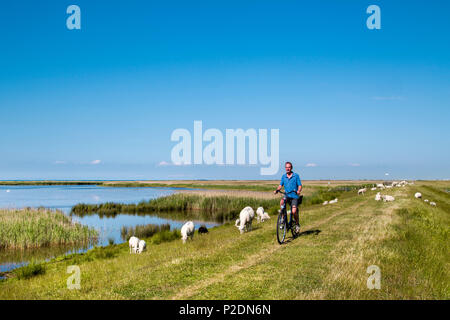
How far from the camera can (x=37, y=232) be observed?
23.1 m

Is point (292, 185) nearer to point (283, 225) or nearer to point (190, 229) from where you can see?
point (283, 225)

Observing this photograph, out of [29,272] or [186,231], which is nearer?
[29,272]

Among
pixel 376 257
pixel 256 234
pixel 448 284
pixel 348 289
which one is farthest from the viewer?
pixel 256 234

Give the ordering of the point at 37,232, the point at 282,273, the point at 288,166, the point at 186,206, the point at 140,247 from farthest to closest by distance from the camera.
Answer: the point at 186,206, the point at 37,232, the point at 140,247, the point at 288,166, the point at 282,273

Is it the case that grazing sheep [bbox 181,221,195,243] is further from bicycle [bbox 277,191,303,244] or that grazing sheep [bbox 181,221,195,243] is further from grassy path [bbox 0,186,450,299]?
bicycle [bbox 277,191,303,244]

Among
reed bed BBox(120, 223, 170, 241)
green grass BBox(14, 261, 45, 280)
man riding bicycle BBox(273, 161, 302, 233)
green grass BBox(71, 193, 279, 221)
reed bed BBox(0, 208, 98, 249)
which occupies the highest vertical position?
man riding bicycle BBox(273, 161, 302, 233)

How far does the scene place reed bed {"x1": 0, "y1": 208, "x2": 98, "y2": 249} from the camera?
71.8ft

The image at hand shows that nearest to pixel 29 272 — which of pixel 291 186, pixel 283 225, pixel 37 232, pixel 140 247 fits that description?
pixel 140 247

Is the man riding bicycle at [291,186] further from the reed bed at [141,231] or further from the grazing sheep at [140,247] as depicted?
the reed bed at [141,231]

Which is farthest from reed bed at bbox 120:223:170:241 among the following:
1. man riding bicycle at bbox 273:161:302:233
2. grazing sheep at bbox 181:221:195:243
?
man riding bicycle at bbox 273:161:302:233

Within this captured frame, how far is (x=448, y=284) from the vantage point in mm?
8836

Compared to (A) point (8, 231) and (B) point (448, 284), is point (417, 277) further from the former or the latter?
(A) point (8, 231)
